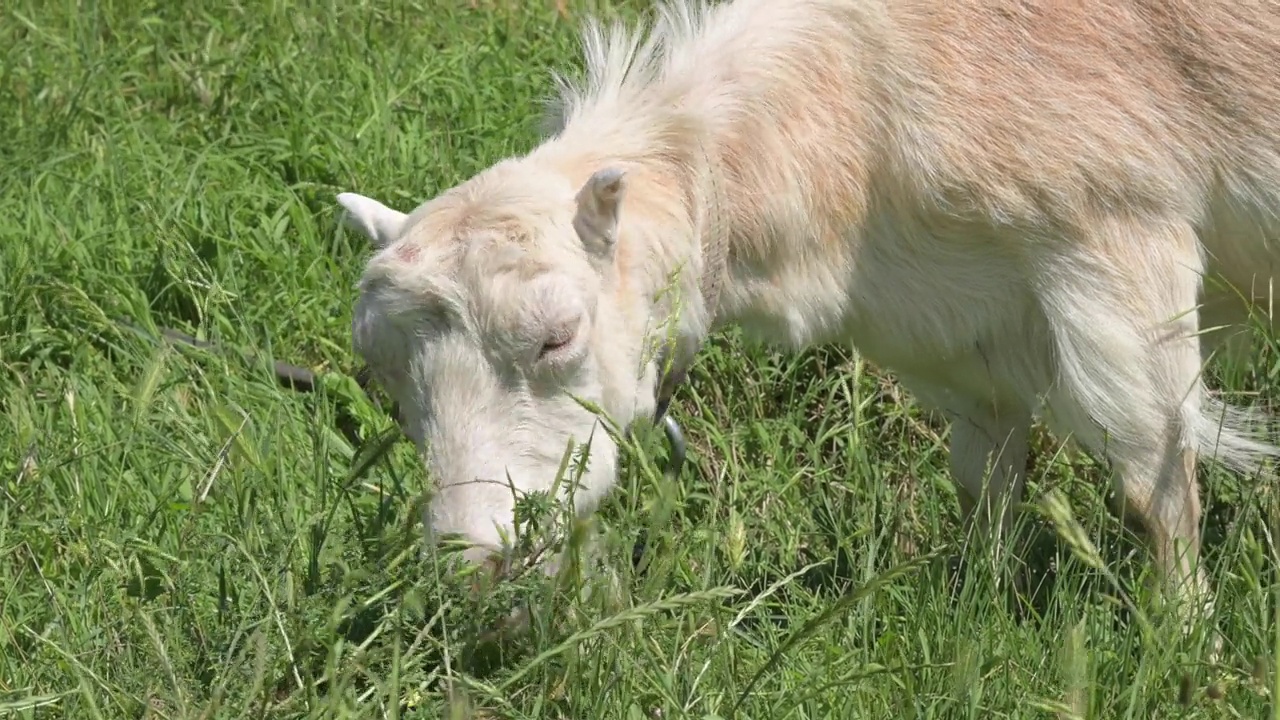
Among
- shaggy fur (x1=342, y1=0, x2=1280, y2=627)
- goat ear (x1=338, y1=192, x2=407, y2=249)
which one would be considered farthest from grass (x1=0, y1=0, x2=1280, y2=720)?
goat ear (x1=338, y1=192, x2=407, y2=249)

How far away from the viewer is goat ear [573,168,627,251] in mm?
3604

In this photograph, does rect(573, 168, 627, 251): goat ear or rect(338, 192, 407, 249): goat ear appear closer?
rect(573, 168, 627, 251): goat ear

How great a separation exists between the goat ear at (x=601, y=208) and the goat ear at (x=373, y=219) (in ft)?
1.48

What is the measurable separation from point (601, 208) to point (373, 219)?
60 centimetres

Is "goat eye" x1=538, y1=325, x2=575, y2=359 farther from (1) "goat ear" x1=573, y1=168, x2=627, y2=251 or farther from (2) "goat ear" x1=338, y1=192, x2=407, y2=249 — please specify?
(2) "goat ear" x1=338, y1=192, x2=407, y2=249

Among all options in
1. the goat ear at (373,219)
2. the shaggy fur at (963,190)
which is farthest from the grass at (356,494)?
the goat ear at (373,219)

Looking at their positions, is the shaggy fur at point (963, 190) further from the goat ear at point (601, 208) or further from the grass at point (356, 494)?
the grass at point (356, 494)

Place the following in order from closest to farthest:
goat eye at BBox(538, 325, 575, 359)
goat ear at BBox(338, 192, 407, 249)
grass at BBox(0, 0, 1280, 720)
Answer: grass at BBox(0, 0, 1280, 720)
goat eye at BBox(538, 325, 575, 359)
goat ear at BBox(338, 192, 407, 249)

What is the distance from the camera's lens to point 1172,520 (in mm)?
4102

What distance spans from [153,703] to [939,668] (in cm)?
157

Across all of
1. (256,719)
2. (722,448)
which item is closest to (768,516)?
(722,448)

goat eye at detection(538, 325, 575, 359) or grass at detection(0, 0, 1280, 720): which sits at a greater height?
goat eye at detection(538, 325, 575, 359)

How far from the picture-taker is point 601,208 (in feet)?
12.0

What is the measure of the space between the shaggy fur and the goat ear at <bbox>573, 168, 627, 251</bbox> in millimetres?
64
